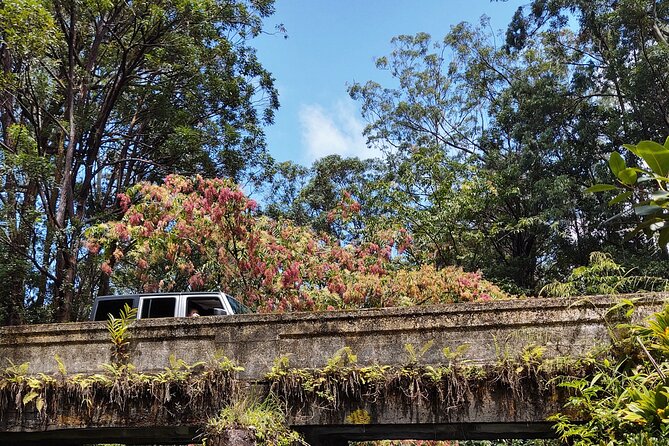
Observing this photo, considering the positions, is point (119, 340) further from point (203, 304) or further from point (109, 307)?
point (109, 307)

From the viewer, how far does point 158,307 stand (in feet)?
28.6

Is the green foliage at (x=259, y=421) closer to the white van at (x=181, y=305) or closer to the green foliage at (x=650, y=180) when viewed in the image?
the white van at (x=181, y=305)

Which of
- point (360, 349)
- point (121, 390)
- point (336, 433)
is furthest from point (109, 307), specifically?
point (360, 349)

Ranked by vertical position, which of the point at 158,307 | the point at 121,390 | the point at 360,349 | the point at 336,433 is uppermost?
the point at 158,307

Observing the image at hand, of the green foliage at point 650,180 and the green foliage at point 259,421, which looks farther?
the green foliage at point 259,421

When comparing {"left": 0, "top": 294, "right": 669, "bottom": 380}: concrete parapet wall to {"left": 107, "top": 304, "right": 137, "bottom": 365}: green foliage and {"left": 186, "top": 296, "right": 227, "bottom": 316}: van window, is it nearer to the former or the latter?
{"left": 107, "top": 304, "right": 137, "bottom": 365}: green foliage

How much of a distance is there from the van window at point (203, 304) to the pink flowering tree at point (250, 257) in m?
2.93

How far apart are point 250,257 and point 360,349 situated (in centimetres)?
671

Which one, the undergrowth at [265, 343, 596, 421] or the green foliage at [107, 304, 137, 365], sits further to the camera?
the green foliage at [107, 304, 137, 365]

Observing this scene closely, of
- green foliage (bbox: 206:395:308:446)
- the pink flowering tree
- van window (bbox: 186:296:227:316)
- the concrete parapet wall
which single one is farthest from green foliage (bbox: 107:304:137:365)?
the pink flowering tree

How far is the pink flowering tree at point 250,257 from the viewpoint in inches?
460

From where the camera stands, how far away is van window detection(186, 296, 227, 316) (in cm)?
869

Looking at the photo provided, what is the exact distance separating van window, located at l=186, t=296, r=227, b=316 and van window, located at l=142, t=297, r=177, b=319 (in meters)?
0.22

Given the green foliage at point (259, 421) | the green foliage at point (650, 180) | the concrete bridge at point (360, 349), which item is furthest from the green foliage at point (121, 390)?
the green foliage at point (650, 180)
